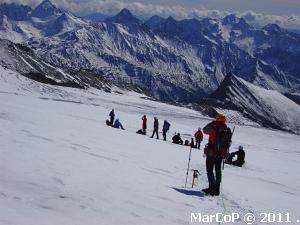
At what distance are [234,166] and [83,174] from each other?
49.6 feet

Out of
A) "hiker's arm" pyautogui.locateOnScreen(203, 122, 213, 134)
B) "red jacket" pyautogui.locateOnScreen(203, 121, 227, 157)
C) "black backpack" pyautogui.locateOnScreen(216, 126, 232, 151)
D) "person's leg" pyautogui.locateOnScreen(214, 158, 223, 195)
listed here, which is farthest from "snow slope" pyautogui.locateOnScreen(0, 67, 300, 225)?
"hiker's arm" pyautogui.locateOnScreen(203, 122, 213, 134)

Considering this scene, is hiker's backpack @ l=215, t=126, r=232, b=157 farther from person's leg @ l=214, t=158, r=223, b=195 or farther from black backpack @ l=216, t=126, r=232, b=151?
person's leg @ l=214, t=158, r=223, b=195

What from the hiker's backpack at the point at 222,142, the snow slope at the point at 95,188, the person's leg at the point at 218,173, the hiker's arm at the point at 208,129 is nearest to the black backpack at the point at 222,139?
the hiker's backpack at the point at 222,142

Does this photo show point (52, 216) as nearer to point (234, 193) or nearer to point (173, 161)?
point (234, 193)

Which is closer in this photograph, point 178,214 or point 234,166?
point 178,214

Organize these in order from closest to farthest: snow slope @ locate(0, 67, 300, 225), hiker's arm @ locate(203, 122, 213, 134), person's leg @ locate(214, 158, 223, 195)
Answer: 1. snow slope @ locate(0, 67, 300, 225)
2. hiker's arm @ locate(203, 122, 213, 134)
3. person's leg @ locate(214, 158, 223, 195)

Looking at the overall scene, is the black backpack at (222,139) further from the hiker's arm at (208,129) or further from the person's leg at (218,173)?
the person's leg at (218,173)

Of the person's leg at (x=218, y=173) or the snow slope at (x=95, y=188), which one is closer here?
the snow slope at (x=95, y=188)

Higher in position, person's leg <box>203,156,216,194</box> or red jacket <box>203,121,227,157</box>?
red jacket <box>203,121,227,157</box>

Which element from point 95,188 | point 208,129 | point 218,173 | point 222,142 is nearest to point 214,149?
point 222,142

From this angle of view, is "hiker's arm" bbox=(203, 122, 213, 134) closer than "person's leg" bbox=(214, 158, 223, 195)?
Yes

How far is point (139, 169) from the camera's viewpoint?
16.7 meters

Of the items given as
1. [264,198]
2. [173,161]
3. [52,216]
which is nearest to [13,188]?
[52,216]

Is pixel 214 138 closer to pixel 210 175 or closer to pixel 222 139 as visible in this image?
pixel 222 139
